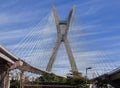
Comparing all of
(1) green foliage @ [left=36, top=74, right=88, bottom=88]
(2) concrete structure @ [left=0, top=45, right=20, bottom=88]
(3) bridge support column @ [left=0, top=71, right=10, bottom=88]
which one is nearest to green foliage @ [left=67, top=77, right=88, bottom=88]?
(1) green foliage @ [left=36, top=74, right=88, bottom=88]

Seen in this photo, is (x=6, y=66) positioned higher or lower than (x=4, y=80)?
higher

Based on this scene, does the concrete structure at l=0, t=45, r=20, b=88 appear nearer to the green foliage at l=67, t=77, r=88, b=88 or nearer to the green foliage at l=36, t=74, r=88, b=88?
the green foliage at l=67, t=77, r=88, b=88

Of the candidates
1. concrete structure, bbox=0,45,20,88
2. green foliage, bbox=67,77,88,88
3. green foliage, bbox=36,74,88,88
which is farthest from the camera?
green foliage, bbox=36,74,88,88

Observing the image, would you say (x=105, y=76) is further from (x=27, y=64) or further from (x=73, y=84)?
(x=27, y=64)

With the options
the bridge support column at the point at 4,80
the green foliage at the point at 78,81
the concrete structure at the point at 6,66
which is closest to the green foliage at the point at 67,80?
the green foliage at the point at 78,81

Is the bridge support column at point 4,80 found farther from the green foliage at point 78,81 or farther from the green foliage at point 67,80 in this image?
the green foliage at point 67,80

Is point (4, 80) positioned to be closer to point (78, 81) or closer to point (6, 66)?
point (6, 66)

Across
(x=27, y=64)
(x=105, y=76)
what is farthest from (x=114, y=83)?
(x=27, y=64)

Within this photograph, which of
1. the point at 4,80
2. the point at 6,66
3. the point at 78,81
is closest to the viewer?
the point at 4,80

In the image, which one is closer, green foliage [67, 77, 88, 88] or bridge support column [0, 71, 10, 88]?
bridge support column [0, 71, 10, 88]

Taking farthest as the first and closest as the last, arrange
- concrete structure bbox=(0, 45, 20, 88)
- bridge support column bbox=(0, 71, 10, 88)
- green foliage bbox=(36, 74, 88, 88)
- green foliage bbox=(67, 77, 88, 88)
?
green foliage bbox=(36, 74, 88, 88), green foliage bbox=(67, 77, 88, 88), bridge support column bbox=(0, 71, 10, 88), concrete structure bbox=(0, 45, 20, 88)

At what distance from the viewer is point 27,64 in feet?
225

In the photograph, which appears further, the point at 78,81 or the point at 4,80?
the point at 78,81

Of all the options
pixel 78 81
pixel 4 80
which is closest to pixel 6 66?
pixel 4 80
